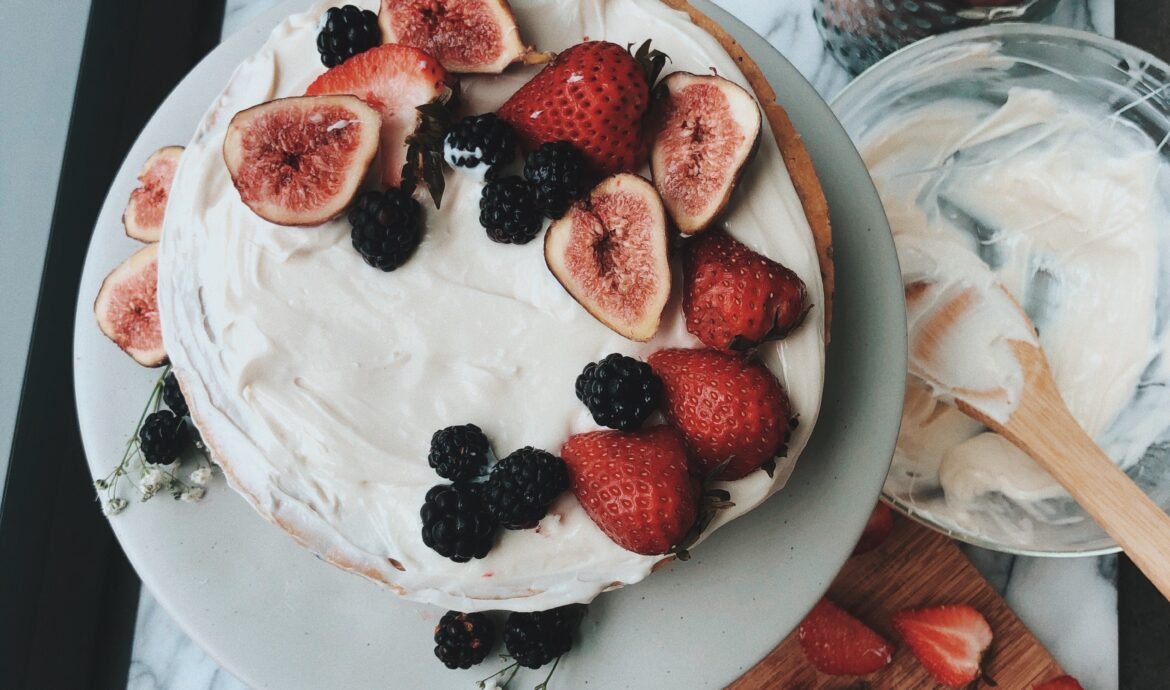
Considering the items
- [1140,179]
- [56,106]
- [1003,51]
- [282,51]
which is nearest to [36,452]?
[56,106]

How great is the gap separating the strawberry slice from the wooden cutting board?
1.69 metres

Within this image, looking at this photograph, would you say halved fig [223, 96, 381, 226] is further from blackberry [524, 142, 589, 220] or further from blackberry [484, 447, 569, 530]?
blackberry [484, 447, 569, 530]

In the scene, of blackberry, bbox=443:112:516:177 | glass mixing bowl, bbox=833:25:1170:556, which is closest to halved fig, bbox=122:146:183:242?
blackberry, bbox=443:112:516:177

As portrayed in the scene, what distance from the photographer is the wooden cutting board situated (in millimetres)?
2775

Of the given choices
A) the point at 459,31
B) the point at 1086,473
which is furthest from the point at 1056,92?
the point at 459,31

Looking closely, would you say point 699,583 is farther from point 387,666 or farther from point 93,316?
point 93,316

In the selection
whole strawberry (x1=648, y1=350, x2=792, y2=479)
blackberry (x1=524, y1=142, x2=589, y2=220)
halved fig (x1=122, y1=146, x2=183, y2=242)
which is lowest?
whole strawberry (x1=648, y1=350, x2=792, y2=479)

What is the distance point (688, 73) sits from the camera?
2008 millimetres

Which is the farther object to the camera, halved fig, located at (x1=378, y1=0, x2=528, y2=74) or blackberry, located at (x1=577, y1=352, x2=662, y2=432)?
halved fig, located at (x1=378, y1=0, x2=528, y2=74)

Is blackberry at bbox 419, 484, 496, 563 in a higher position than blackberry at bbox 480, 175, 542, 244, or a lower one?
lower

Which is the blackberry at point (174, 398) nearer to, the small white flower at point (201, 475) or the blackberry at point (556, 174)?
the small white flower at point (201, 475)

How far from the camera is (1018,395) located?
253 centimetres

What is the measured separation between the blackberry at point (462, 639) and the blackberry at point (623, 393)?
2.03 ft

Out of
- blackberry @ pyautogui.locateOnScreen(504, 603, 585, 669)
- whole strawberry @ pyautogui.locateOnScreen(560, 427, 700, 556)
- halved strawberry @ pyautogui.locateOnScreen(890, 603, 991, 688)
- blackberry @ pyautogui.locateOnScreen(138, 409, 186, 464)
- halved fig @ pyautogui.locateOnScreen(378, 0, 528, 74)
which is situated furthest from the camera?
halved strawberry @ pyautogui.locateOnScreen(890, 603, 991, 688)
